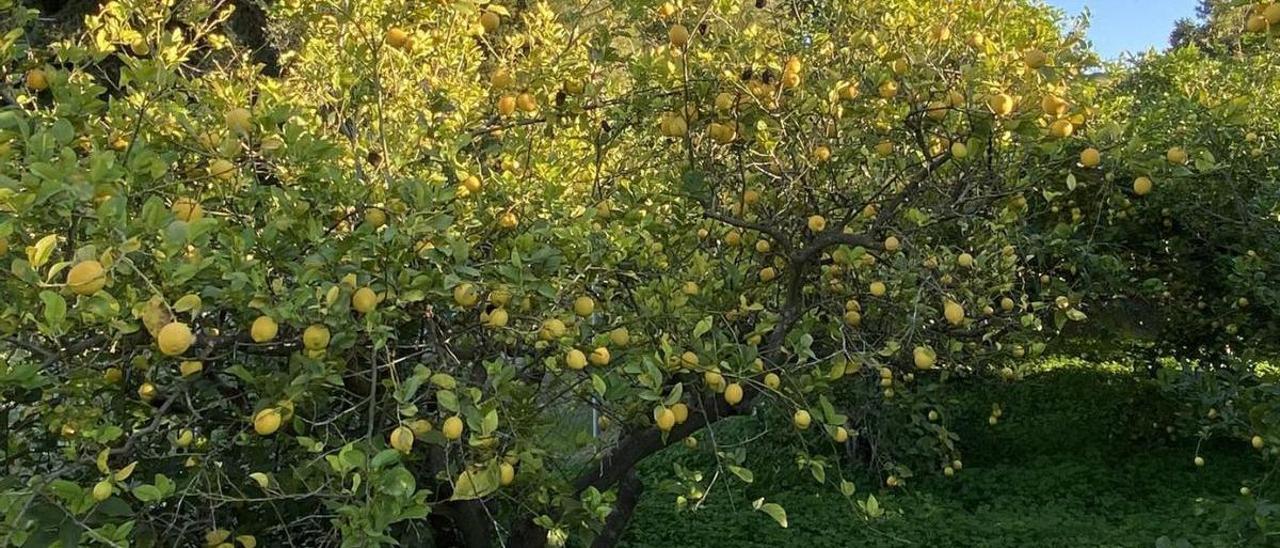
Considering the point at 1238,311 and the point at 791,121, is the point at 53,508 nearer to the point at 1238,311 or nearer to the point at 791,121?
the point at 791,121

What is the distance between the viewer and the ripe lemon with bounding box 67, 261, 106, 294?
1271 millimetres

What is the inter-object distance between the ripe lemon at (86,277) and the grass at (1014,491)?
3.77 m

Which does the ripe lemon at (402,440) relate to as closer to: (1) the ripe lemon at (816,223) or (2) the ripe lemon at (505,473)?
(2) the ripe lemon at (505,473)

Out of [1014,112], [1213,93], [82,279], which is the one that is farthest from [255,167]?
[1213,93]

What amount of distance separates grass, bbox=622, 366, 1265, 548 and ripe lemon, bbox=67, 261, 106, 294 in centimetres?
377

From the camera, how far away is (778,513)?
1.79m

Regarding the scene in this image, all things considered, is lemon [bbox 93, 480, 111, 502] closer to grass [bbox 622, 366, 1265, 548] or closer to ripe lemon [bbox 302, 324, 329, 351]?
ripe lemon [bbox 302, 324, 329, 351]

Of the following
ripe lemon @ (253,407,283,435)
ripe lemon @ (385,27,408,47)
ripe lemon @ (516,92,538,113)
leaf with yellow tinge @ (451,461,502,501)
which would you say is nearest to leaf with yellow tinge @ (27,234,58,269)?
ripe lemon @ (253,407,283,435)

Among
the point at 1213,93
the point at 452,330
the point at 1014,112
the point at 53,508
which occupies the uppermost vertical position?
the point at 1213,93

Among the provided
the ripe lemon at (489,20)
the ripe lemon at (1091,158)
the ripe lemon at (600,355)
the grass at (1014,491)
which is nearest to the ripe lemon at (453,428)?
the ripe lemon at (600,355)

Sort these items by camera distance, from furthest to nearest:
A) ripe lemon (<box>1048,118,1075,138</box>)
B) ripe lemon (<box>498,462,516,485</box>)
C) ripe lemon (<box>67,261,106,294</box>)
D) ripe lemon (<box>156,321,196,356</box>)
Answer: ripe lemon (<box>1048,118,1075,138</box>), ripe lemon (<box>498,462,516,485</box>), ripe lemon (<box>156,321,196,356</box>), ripe lemon (<box>67,261,106,294</box>)

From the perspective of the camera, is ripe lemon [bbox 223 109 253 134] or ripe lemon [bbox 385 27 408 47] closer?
ripe lemon [bbox 223 109 253 134]

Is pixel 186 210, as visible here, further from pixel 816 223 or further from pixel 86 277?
pixel 816 223

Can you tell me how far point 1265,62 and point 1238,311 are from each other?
1.30 meters
